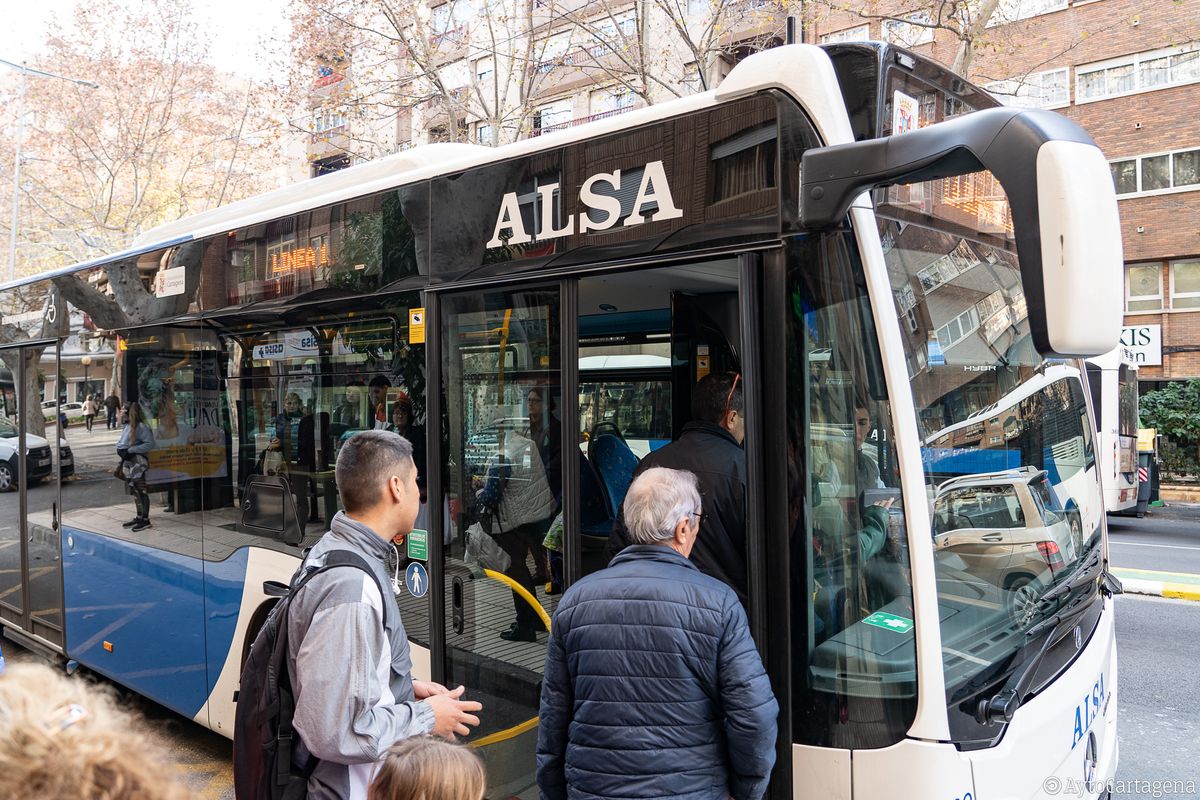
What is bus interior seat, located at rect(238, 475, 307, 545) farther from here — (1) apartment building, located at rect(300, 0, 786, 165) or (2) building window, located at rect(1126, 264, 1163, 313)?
(2) building window, located at rect(1126, 264, 1163, 313)

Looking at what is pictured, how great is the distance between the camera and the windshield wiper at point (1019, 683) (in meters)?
2.44

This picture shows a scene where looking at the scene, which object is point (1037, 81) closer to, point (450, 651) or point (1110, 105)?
point (1110, 105)

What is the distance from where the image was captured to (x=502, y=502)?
11.1 feet

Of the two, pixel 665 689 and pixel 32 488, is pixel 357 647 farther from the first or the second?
pixel 32 488

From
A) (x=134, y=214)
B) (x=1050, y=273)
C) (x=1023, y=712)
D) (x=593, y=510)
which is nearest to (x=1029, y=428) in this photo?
(x=1023, y=712)

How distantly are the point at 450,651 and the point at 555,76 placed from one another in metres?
23.7

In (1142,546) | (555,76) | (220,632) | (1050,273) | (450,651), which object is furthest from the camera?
(555,76)

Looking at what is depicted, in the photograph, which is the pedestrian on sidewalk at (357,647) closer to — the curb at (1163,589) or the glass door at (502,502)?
the glass door at (502,502)

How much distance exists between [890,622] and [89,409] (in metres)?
5.34

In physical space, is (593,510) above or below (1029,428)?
below

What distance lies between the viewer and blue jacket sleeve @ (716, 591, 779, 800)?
7.38ft

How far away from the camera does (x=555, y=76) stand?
24859 mm

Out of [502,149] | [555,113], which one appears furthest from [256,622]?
[555,113]

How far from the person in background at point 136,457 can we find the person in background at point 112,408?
12 cm
